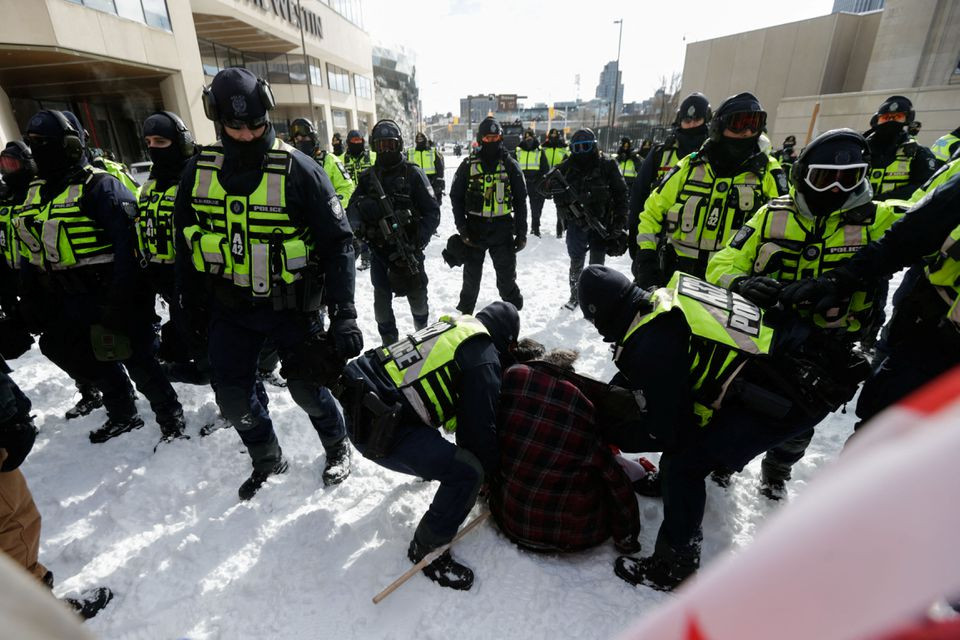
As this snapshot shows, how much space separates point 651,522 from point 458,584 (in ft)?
3.67

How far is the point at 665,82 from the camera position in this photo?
33250 mm

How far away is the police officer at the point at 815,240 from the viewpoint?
229 centimetres

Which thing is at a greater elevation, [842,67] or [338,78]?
[842,67]

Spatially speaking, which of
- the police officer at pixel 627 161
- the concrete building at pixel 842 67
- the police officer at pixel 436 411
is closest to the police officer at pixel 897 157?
the police officer at pixel 627 161

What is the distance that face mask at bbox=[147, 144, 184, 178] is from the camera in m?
3.20

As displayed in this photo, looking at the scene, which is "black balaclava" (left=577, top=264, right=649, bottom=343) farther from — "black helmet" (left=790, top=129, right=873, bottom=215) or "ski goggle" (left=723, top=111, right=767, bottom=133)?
"ski goggle" (left=723, top=111, right=767, bottom=133)

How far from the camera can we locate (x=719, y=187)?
10.7 ft

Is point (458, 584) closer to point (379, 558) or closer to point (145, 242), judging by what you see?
point (379, 558)

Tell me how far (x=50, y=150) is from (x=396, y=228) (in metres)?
2.34

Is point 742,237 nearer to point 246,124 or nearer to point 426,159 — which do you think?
point 246,124

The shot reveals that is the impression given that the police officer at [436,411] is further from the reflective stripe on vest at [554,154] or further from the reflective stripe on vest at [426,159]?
the reflective stripe on vest at [554,154]

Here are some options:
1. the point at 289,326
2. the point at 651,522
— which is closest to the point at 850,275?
the point at 651,522

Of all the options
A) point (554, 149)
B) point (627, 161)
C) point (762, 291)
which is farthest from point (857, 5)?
point (762, 291)

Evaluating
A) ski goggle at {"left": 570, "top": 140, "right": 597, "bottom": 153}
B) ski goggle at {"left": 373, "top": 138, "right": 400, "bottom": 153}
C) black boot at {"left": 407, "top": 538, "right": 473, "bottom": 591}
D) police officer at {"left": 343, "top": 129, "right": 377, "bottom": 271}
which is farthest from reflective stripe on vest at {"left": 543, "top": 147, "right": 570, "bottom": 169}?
black boot at {"left": 407, "top": 538, "right": 473, "bottom": 591}
